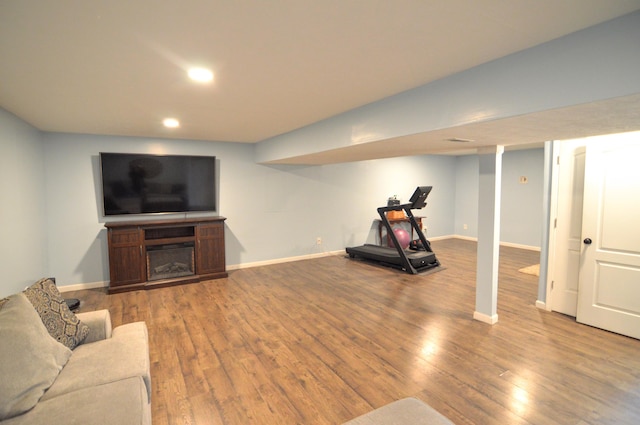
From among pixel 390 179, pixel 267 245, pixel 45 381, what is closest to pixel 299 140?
pixel 267 245

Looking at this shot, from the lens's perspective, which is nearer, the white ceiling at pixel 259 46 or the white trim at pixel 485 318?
the white ceiling at pixel 259 46

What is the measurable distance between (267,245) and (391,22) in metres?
4.88

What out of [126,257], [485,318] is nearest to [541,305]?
[485,318]

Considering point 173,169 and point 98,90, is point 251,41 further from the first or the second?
point 173,169

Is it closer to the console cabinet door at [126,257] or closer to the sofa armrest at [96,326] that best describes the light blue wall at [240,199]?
the console cabinet door at [126,257]

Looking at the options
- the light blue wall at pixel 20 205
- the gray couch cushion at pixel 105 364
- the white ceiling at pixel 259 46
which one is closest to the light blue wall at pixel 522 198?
the white ceiling at pixel 259 46

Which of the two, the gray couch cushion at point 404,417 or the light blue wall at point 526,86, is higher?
the light blue wall at point 526,86

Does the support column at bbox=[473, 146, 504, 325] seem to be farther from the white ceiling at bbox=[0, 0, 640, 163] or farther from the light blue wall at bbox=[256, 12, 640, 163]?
the light blue wall at bbox=[256, 12, 640, 163]

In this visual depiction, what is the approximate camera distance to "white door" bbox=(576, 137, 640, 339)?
9.75ft

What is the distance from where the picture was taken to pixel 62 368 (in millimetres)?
1779

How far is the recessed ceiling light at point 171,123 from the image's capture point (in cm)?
359

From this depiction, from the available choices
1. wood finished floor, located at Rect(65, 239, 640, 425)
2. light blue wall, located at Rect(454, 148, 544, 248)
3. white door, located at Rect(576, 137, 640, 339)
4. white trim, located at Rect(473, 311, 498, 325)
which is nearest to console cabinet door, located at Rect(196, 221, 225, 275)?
wood finished floor, located at Rect(65, 239, 640, 425)

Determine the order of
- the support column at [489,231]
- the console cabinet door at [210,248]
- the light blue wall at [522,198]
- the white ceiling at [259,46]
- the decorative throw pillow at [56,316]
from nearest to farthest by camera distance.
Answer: the white ceiling at [259,46], the decorative throw pillow at [56,316], the support column at [489,231], the console cabinet door at [210,248], the light blue wall at [522,198]

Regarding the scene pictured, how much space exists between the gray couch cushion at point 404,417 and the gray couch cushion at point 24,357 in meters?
1.54
